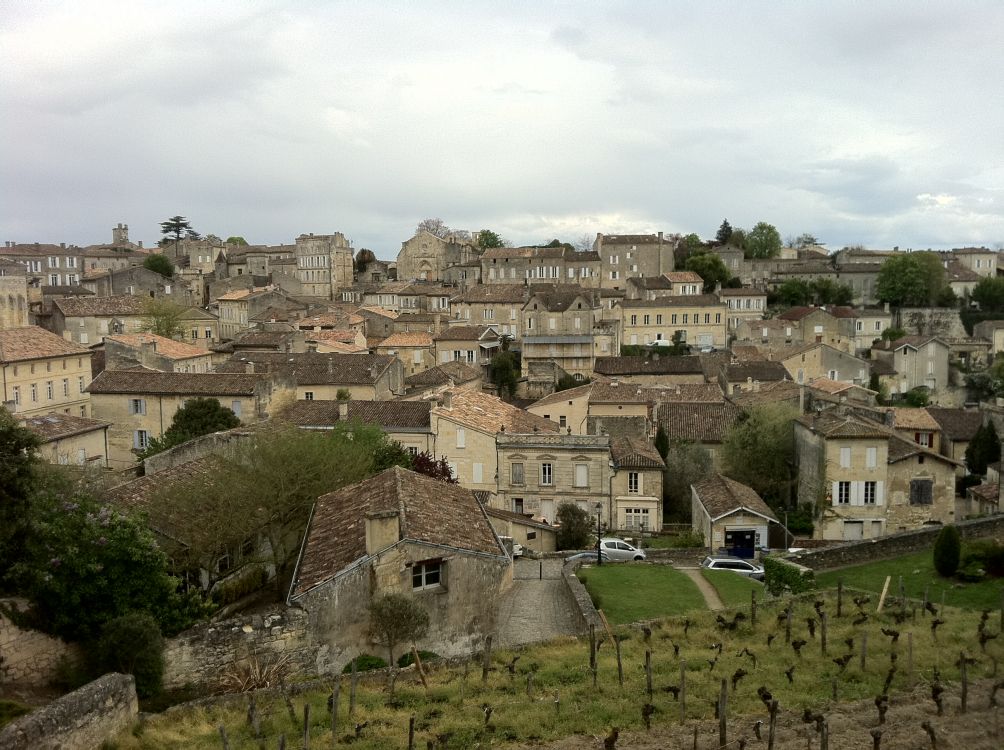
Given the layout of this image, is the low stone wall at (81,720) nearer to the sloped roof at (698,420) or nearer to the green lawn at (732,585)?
the green lawn at (732,585)

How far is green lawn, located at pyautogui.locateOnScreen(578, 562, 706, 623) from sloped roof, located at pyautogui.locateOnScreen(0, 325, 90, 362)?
36.9m

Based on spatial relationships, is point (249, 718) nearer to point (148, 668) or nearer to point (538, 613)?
point (148, 668)

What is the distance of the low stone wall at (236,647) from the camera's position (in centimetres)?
1558

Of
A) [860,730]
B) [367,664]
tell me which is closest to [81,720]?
[367,664]

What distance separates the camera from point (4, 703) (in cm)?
1323

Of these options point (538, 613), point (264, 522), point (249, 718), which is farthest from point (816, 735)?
point (264, 522)

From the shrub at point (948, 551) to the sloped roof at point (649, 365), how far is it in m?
37.9

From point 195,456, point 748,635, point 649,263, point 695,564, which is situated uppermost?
point 649,263

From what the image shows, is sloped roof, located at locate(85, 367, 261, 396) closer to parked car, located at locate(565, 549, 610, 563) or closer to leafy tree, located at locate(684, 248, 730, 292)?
parked car, located at locate(565, 549, 610, 563)

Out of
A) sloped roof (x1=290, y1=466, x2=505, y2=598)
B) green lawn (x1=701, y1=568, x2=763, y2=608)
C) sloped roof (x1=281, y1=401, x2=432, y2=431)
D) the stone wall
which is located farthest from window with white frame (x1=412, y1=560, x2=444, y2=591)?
sloped roof (x1=281, y1=401, x2=432, y2=431)

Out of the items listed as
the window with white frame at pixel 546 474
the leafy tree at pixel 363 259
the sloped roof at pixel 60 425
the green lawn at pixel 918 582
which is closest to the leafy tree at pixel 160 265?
the leafy tree at pixel 363 259

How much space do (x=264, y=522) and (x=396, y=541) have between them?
548cm

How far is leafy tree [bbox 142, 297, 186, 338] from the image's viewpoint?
6375cm

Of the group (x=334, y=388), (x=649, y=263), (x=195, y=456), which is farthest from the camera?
(x=649, y=263)
